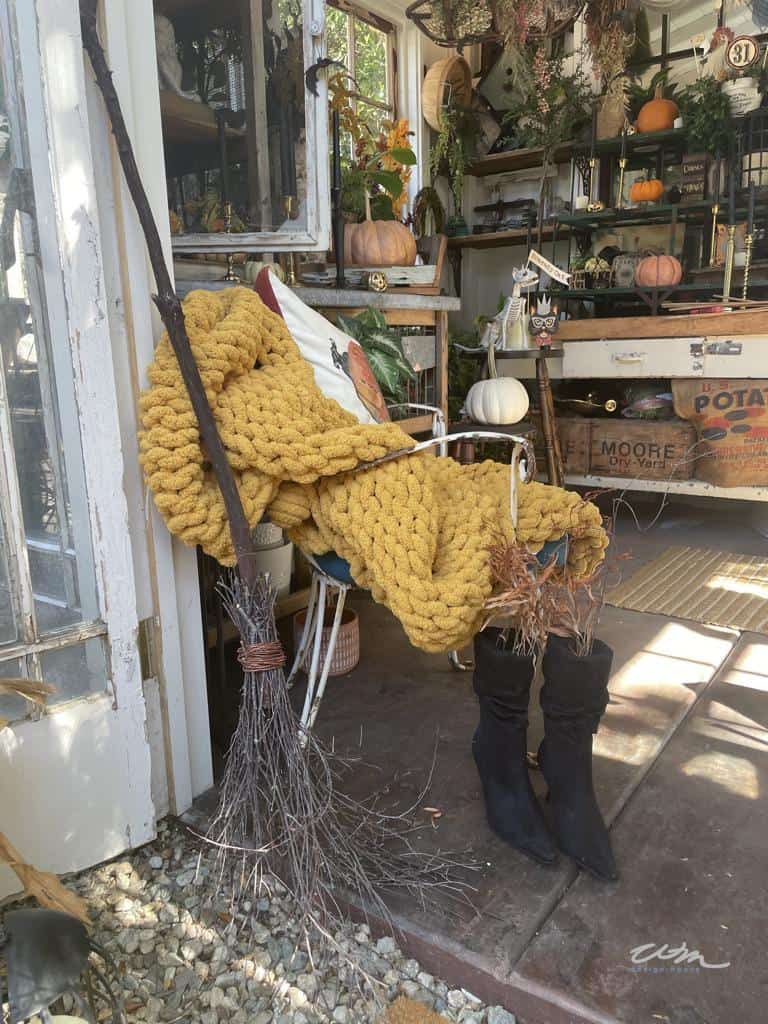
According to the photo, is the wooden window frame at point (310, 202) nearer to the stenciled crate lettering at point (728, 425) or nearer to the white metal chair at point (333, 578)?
the white metal chair at point (333, 578)

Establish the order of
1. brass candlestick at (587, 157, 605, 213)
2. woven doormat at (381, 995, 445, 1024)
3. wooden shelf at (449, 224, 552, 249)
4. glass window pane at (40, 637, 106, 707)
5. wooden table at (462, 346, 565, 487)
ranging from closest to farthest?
woven doormat at (381, 995, 445, 1024)
glass window pane at (40, 637, 106, 707)
wooden table at (462, 346, 565, 487)
brass candlestick at (587, 157, 605, 213)
wooden shelf at (449, 224, 552, 249)

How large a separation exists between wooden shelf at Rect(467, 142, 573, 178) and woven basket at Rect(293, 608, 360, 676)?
3142 mm

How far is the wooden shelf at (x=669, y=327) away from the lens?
3.07m

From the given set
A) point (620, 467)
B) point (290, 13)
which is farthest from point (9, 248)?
point (620, 467)

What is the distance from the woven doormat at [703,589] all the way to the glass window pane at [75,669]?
5.80 ft

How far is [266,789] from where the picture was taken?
128 cm

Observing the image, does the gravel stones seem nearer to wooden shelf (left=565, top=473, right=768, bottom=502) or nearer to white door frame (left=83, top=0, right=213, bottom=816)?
white door frame (left=83, top=0, right=213, bottom=816)

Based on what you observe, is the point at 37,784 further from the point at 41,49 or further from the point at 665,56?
the point at 665,56

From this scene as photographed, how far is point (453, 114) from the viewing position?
4.12 m

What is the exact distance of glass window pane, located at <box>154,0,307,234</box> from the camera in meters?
1.81

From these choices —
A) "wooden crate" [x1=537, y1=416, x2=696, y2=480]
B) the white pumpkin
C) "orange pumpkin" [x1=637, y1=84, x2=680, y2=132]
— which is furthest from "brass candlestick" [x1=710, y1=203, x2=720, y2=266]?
the white pumpkin

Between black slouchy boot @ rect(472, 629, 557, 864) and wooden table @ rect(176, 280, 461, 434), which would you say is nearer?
black slouchy boot @ rect(472, 629, 557, 864)

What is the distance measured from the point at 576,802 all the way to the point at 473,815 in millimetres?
220

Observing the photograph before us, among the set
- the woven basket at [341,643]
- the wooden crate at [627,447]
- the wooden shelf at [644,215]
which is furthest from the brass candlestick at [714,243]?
the woven basket at [341,643]
